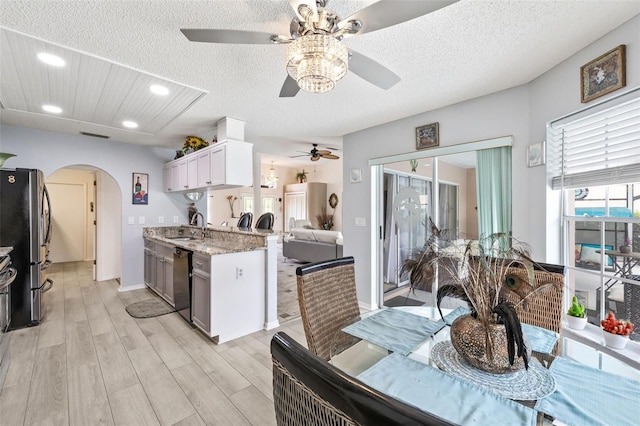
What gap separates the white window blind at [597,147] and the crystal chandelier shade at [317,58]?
1705mm

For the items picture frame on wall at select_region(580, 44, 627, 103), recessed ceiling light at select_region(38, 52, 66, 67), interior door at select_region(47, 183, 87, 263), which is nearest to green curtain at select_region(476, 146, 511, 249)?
picture frame on wall at select_region(580, 44, 627, 103)

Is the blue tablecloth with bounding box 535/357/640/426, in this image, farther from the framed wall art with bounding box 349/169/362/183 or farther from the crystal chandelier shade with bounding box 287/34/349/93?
the framed wall art with bounding box 349/169/362/183

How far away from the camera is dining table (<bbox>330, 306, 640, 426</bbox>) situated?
0.78 meters

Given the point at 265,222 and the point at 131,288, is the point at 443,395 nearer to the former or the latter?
the point at 265,222

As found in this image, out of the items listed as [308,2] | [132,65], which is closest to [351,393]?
[308,2]

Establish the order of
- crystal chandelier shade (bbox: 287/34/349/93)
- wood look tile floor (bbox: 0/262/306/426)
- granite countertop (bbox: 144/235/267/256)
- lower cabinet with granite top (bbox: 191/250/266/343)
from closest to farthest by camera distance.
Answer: crystal chandelier shade (bbox: 287/34/349/93), wood look tile floor (bbox: 0/262/306/426), lower cabinet with granite top (bbox: 191/250/266/343), granite countertop (bbox: 144/235/267/256)

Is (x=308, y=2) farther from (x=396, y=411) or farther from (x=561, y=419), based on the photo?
(x=561, y=419)

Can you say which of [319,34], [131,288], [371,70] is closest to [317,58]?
[319,34]

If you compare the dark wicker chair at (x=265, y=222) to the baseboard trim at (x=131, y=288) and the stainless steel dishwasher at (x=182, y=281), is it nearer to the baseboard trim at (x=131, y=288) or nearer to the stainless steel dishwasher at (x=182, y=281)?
the stainless steel dishwasher at (x=182, y=281)

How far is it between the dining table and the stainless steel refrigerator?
371cm

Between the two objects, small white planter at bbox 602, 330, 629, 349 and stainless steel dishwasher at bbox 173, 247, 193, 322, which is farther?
stainless steel dishwasher at bbox 173, 247, 193, 322

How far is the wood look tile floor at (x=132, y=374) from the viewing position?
173 centimetres

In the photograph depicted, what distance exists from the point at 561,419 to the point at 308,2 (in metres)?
1.77

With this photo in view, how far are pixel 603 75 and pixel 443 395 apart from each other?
215 centimetres
